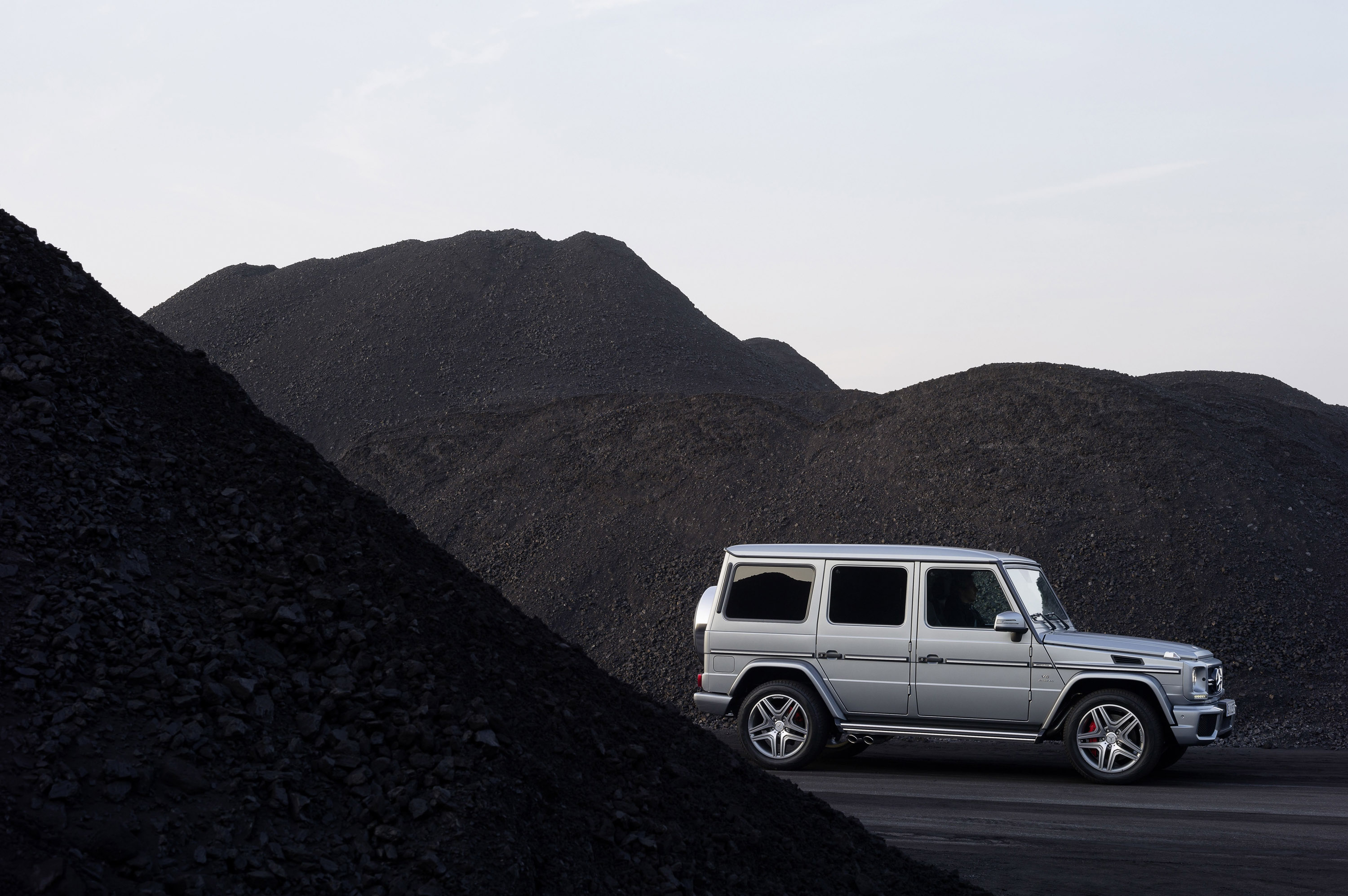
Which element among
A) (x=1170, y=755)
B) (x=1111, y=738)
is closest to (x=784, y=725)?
(x=1111, y=738)

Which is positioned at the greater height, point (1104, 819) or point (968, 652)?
point (968, 652)

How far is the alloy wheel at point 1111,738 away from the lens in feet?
35.2

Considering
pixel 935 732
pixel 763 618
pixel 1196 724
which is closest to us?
pixel 1196 724

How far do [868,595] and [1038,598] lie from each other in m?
1.69

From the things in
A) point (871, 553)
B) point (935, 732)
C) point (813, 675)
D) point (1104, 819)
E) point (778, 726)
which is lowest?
point (1104, 819)

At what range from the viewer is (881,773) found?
11633 millimetres

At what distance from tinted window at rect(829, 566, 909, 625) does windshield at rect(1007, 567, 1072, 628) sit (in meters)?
1.08

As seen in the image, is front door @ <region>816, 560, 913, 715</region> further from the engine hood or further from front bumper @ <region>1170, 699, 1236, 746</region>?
front bumper @ <region>1170, 699, 1236, 746</region>

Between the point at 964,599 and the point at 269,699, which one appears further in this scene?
the point at 964,599

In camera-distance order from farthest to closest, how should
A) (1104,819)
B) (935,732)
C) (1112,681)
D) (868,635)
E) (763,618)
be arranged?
1. (763,618)
2. (868,635)
3. (935,732)
4. (1112,681)
5. (1104,819)

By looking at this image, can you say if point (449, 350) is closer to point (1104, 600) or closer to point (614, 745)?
point (1104, 600)

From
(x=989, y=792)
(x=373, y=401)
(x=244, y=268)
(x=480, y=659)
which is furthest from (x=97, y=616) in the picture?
(x=244, y=268)

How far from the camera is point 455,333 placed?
2400 inches

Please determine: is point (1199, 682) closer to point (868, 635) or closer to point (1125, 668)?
point (1125, 668)
